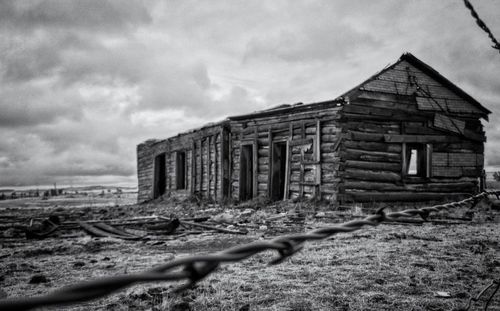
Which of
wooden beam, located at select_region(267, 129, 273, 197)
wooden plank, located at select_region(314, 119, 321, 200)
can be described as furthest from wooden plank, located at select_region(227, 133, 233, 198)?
wooden plank, located at select_region(314, 119, 321, 200)

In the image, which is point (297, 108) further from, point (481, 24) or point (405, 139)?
point (481, 24)

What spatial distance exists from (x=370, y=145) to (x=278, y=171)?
371 centimetres

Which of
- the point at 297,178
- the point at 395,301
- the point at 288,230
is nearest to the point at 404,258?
the point at 395,301

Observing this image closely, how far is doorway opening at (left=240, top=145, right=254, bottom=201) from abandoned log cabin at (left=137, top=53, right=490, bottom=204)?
42mm

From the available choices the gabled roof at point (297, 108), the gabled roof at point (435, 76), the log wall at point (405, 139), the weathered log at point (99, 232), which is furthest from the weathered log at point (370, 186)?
the weathered log at point (99, 232)

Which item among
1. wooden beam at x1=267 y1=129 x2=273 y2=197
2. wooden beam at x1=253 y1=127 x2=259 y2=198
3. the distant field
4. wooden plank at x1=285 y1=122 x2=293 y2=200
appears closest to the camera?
wooden plank at x1=285 y1=122 x2=293 y2=200

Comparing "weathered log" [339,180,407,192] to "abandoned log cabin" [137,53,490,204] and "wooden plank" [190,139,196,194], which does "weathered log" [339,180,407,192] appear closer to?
"abandoned log cabin" [137,53,490,204]

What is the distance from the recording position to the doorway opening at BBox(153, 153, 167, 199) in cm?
2177

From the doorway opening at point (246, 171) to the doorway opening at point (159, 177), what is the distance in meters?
8.66

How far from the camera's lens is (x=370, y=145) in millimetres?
11883

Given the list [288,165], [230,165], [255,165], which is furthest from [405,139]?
[230,165]

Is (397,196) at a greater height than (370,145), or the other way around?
(370,145)

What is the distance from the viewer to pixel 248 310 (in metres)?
3.10

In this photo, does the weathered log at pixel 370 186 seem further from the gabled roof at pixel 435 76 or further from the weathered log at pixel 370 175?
the gabled roof at pixel 435 76
